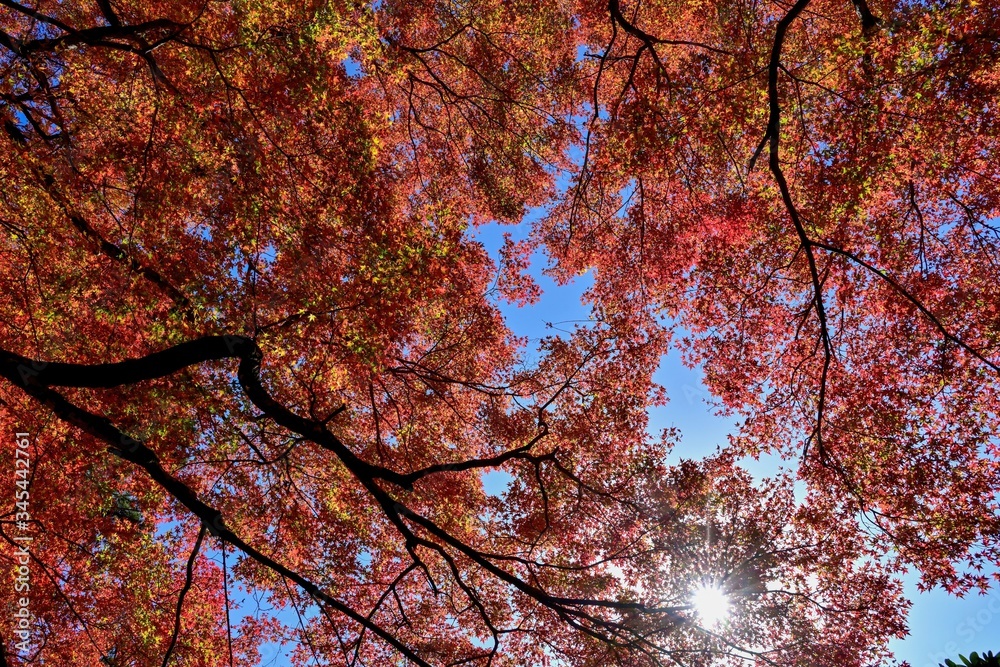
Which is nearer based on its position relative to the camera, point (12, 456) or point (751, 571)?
point (12, 456)

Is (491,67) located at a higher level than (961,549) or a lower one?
higher

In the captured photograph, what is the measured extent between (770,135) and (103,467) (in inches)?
454

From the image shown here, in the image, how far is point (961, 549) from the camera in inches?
360

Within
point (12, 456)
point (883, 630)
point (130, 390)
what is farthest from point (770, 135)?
point (12, 456)

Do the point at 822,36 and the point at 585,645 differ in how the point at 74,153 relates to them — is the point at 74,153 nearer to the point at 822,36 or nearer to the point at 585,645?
the point at 585,645

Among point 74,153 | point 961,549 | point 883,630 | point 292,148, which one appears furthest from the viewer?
point 883,630

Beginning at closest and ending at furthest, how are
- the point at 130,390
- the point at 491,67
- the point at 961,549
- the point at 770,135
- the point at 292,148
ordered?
the point at 770,135 < the point at 130,390 < the point at 961,549 < the point at 292,148 < the point at 491,67

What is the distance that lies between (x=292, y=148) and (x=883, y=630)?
57.0ft

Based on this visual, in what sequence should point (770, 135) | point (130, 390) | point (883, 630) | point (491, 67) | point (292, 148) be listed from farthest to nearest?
point (491, 67)
point (883, 630)
point (292, 148)
point (130, 390)
point (770, 135)

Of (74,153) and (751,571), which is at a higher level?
(74,153)

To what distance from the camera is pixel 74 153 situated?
855 cm

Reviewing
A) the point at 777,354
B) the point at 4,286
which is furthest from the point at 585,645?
the point at 4,286

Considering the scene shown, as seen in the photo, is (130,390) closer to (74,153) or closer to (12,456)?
(12,456)

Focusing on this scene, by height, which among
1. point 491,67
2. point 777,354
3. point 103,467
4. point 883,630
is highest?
point 491,67
